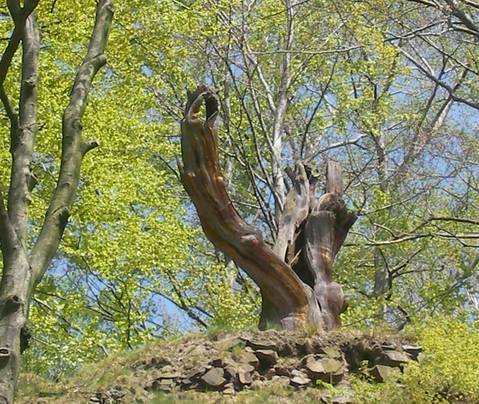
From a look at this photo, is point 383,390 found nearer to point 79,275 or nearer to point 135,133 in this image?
point 135,133

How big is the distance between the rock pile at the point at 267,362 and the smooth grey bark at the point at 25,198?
322 centimetres

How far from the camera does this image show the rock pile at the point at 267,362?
334 inches

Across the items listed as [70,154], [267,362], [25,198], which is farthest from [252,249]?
[25,198]

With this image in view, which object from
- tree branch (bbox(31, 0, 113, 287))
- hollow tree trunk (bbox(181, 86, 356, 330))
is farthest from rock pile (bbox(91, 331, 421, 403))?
tree branch (bbox(31, 0, 113, 287))

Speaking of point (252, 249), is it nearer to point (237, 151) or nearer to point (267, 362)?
point (267, 362)

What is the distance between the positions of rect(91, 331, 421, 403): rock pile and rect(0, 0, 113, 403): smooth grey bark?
10.6 ft

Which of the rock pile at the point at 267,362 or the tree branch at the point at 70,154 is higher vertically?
the tree branch at the point at 70,154

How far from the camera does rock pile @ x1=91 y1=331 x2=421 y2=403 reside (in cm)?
849

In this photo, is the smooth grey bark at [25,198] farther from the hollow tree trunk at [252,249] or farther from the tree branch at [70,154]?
the hollow tree trunk at [252,249]

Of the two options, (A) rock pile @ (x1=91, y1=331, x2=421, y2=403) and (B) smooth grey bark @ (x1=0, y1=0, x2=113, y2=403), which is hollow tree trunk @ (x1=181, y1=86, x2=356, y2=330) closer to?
(A) rock pile @ (x1=91, y1=331, x2=421, y2=403)

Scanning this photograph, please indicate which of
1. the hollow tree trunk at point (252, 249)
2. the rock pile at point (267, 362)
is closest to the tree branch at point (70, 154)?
the hollow tree trunk at point (252, 249)

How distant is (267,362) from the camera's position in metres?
8.85

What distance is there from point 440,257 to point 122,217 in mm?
8140

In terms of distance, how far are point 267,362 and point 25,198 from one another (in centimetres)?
409
